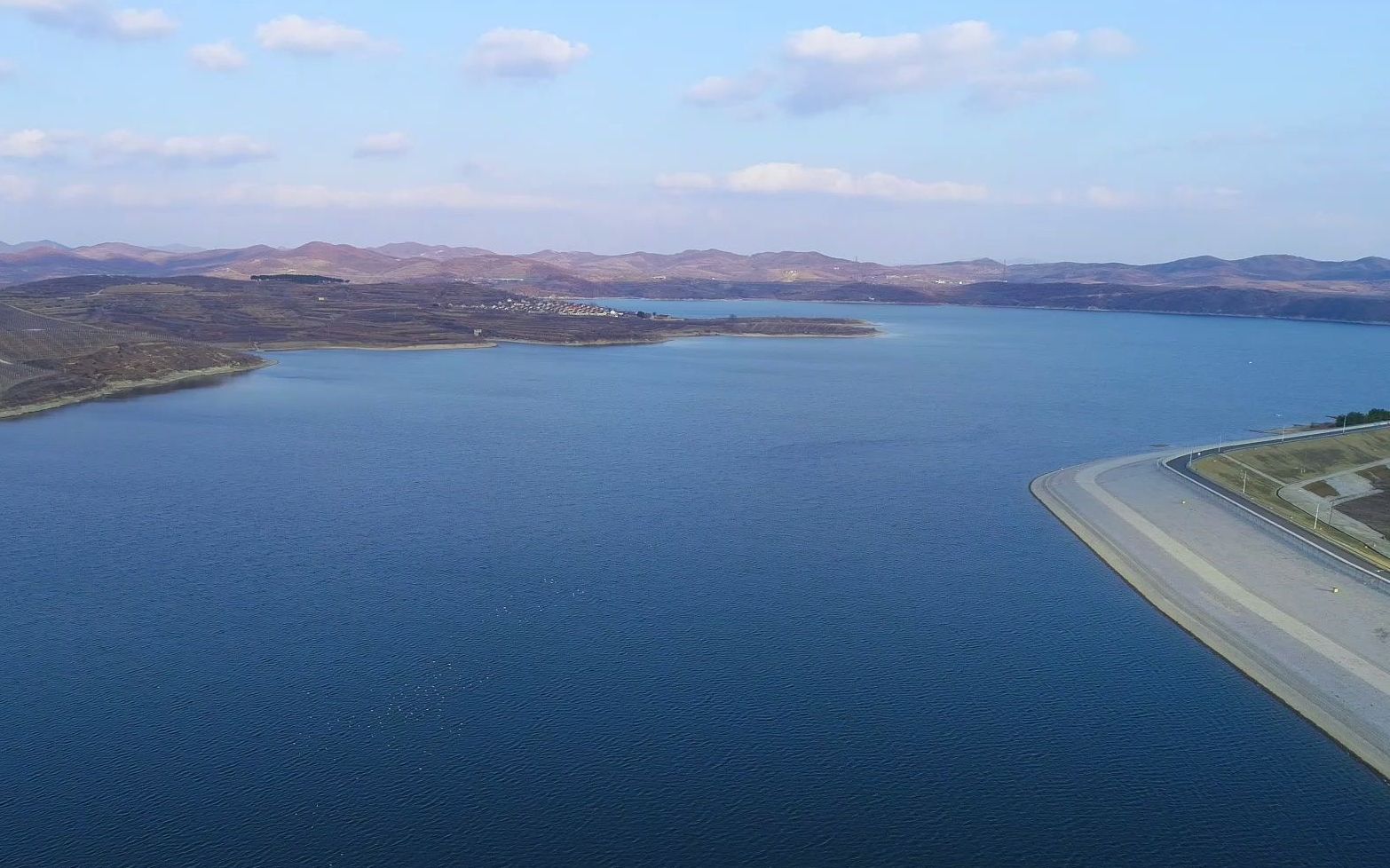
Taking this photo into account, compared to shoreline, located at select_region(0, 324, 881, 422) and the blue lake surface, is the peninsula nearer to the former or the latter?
shoreline, located at select_region(0, 324, 881, 422)

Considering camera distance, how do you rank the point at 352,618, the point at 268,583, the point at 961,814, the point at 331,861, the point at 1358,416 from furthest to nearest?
1. the point at 1358,416
2. the point at 268,583
3. the point at 352,618
4. the point at 961,814
5. the point at 331,861

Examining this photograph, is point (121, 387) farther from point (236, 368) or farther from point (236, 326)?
point (236, 326)

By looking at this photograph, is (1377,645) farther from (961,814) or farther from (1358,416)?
(1358,416)

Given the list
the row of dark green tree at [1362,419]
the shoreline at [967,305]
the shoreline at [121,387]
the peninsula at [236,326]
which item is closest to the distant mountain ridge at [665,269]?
the shoreline at [967,305]

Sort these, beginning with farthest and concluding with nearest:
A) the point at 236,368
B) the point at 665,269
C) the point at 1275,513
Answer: the point at 665,269 → the point at 236,368 → the point at 1275,513

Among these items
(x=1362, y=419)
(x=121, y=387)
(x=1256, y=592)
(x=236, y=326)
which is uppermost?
(x=236, y=326)

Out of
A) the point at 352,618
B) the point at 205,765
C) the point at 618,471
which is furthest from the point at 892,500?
the point at 205,765

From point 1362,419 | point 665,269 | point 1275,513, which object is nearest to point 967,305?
point 665,269
